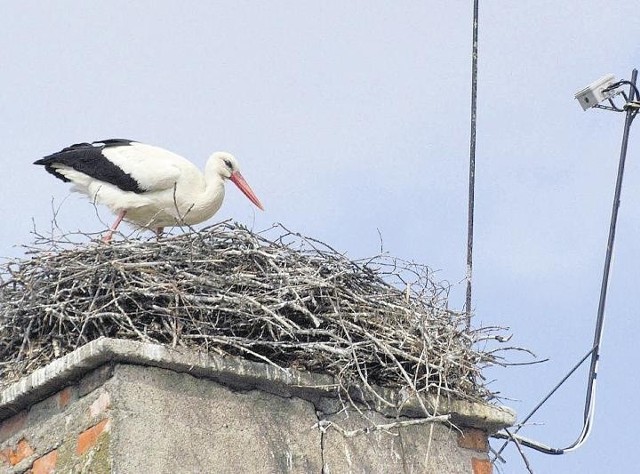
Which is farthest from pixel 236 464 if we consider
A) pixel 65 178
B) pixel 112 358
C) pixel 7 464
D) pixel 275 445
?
pixel 65 178

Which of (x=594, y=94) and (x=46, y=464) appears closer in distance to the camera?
(x=46, y=464)

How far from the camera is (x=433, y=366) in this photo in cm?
505

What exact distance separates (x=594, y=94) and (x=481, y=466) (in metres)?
2.14

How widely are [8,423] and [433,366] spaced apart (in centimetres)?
163

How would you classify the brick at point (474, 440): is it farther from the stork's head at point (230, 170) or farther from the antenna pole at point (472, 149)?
the stork's head at point (230, 170)

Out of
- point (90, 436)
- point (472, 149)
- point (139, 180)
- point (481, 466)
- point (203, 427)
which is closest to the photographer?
point (90, 436)

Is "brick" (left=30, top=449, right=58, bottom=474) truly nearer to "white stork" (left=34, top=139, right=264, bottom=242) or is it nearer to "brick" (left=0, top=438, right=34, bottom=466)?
"brick" (left=0, top=438, right=34, bottom=466)

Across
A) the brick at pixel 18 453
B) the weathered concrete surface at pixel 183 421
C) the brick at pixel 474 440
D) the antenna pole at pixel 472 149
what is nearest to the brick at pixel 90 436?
the weathered concrete surface at pixel 183 421

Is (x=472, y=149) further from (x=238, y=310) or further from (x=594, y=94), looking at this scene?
(x=238, y=310)

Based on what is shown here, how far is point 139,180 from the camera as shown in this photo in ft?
23.6

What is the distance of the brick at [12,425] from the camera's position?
4.76m

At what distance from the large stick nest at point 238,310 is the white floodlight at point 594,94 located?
162 centimetres

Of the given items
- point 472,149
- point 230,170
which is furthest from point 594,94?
point 230,170

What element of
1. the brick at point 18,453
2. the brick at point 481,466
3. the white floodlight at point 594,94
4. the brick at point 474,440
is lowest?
the brick at point 18,453
